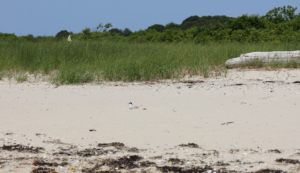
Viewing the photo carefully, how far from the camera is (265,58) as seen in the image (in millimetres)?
11844

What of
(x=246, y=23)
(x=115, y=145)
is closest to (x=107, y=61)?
(x=115, y=145)

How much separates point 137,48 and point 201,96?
24.2ft

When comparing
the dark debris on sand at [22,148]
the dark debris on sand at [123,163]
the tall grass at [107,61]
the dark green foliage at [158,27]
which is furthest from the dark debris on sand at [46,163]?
the dark green foliage at [158,27]

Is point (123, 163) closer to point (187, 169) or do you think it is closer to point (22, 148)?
point (187, 169)

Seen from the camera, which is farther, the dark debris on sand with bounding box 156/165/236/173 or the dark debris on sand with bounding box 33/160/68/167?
the dark debris on sand with bounding box 33/160/68/167

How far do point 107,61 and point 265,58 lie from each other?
178 inches

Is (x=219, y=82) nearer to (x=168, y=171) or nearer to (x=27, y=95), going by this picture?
(x=27, y=95)

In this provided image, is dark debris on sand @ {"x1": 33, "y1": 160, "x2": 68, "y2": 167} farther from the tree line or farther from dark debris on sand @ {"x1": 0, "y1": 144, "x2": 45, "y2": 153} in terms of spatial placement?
the tree line

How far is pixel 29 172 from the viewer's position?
11.9 feet

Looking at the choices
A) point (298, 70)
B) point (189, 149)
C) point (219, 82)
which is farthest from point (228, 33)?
point (189, 149)

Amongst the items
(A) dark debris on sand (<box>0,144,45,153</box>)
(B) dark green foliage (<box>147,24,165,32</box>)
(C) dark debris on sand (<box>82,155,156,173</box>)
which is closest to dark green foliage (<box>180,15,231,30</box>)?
(B) dark green foliage (<box>147,24,165,32</box>)

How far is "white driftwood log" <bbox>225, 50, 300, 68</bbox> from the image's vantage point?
462 inches

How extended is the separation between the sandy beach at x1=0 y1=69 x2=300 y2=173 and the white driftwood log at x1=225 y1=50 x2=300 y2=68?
2.84m

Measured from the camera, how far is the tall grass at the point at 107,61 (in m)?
9.65
